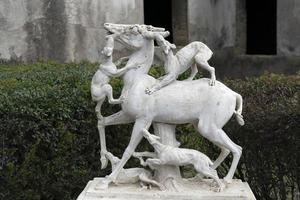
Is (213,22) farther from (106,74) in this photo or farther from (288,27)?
(106,74)

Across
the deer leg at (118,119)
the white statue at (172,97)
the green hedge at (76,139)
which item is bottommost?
the green hedge at (76,139)

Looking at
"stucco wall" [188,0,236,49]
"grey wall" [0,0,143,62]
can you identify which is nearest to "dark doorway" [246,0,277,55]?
"stucco wall" [188,0,236,49]

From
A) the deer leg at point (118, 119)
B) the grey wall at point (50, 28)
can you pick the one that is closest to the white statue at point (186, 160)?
the deer leg at point (118, 119)

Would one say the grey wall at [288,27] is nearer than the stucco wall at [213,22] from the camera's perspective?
Yes

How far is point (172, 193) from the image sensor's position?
13.2 feet

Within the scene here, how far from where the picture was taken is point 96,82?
4.21m

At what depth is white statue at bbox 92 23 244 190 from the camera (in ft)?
13.4

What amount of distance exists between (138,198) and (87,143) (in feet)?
5.48

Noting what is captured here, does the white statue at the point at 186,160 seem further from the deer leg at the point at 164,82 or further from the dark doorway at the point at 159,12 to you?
the dark doorway at the point at 159,12

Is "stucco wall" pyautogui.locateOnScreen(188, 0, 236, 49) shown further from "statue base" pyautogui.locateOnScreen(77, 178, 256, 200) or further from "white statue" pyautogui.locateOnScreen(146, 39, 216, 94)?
"statue base" pyautogui.locateOnScreen(77, 178, 256, 200)

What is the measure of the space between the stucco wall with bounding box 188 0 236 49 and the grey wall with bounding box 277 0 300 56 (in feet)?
4.47

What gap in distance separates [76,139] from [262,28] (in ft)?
41.2

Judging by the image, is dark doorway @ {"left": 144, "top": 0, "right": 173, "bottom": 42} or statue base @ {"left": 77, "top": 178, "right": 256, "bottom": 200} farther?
dark doorway @ {"left": 144, "top": 0, "right": 173, "bottom": 42}

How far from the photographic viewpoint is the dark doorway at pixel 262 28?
1648 centimetres
